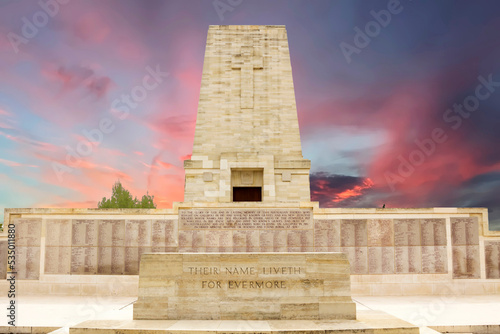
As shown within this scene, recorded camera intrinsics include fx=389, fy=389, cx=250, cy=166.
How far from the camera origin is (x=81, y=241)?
14367mm

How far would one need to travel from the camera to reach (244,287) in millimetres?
8516

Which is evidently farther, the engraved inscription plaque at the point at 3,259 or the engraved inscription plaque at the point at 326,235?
the engraved inscription plaque at the point at 326,235

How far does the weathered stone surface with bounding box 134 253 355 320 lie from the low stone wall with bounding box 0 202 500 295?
224 inches

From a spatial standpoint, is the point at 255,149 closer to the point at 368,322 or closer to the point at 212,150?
the point at 212,150

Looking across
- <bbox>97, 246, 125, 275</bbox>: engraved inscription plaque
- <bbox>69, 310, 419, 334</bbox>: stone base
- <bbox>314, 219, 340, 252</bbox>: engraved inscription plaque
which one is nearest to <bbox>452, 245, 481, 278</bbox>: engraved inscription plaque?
<bbox>314, 219, 340, 252</bbox>: engraved inscription plaque

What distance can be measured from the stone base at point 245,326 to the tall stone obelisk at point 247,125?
12.7 metres

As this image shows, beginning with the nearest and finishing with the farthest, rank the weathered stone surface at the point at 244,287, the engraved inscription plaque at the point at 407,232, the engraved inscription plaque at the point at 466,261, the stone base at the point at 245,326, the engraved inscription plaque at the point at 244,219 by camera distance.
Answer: the stone base at the point at 245,326
the weathered stone surface at the point at 244,287
the engraved inscription plaque at the point at 466,261
the engraved inscription plaque at the point at 407,232
the engraved inscription plaque at the point at 244,219

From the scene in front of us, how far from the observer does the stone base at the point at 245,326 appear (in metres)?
7.46

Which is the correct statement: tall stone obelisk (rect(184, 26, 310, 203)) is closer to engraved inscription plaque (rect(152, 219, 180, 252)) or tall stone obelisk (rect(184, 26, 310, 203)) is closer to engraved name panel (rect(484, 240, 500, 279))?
engraved inscription plaque (rect(152, 219, 180, 252))

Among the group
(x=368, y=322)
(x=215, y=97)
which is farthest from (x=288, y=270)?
(x=215, y=97)

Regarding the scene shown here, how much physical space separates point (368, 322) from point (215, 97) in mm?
16587

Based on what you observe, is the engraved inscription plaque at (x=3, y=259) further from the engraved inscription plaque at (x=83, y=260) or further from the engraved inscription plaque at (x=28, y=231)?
the engraved inscription plaque at (x=83, y=260)

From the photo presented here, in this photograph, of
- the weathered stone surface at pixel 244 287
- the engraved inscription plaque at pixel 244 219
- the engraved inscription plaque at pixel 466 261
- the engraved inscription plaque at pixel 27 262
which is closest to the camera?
the weathered stone surface at pixel 244 287

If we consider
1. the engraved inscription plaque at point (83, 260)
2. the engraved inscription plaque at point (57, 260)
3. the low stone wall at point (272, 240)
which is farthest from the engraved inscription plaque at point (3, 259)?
the engraved inscription plaque at point (83, 260)
